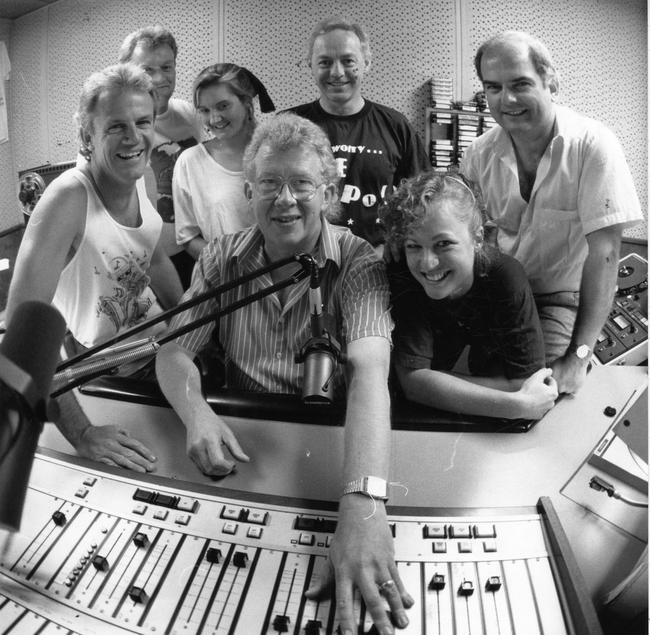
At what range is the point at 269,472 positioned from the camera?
97 centimetres

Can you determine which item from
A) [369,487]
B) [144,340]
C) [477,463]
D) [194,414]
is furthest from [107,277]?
[477,463]

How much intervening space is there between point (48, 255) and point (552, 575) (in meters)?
0.79

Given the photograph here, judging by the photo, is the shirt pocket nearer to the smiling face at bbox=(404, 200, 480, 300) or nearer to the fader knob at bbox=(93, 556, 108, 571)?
the smiling face at bbox=(404, 200, 480, 300)

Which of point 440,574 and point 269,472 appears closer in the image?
point 440,574

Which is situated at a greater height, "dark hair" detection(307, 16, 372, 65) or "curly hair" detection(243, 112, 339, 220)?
"dark hair" detection(307, 16, 372, 65)

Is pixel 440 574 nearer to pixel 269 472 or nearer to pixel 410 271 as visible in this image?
pixel 269 472

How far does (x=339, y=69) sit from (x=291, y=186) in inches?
7.3

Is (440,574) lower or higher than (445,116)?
lower

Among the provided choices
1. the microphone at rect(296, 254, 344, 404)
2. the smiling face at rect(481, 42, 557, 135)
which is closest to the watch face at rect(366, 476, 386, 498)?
the microphone at rect(296, 254, 344, 404)

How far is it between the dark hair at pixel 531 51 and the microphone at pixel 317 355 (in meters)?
0.37

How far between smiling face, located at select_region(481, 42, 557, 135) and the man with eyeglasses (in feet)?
0.83

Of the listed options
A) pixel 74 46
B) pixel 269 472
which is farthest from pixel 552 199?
pixel 74 46

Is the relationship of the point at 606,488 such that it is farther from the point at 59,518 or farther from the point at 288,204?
the point at 59,518

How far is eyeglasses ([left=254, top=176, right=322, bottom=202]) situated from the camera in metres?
0.99
